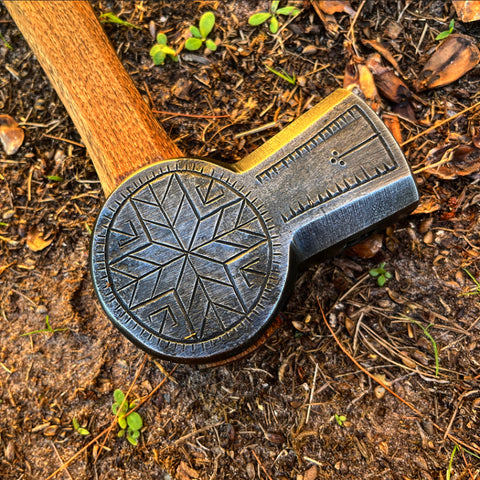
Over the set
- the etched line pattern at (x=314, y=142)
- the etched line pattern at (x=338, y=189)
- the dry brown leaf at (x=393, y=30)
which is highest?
the etched line pattern at (x=314, y=142)

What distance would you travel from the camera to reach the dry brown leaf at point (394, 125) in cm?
218

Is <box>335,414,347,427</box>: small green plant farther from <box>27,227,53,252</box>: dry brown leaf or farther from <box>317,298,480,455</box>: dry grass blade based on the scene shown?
<box>27,227,53,252</box>: dry brown leaf

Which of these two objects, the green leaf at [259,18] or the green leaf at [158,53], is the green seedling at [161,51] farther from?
the green leaf at [259,18]

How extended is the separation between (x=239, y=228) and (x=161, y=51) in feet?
3.82

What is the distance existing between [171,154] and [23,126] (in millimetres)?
983

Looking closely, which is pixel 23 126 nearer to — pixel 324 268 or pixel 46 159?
pixel 46 159

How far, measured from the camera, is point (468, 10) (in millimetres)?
2184

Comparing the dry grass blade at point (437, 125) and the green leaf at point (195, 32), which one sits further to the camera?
the green leaf at point (195, 32)

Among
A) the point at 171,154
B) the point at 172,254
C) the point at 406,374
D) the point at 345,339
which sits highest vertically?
the point at 171,154

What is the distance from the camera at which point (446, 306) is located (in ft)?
6.82

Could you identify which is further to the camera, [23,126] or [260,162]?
[23,126]

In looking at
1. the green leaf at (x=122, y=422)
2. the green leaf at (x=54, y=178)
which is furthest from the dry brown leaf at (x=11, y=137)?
the green leaf at (x=122, y=422)

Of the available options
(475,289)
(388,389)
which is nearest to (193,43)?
(475,289)

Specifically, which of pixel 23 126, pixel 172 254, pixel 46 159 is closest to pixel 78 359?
pixel 172 254
